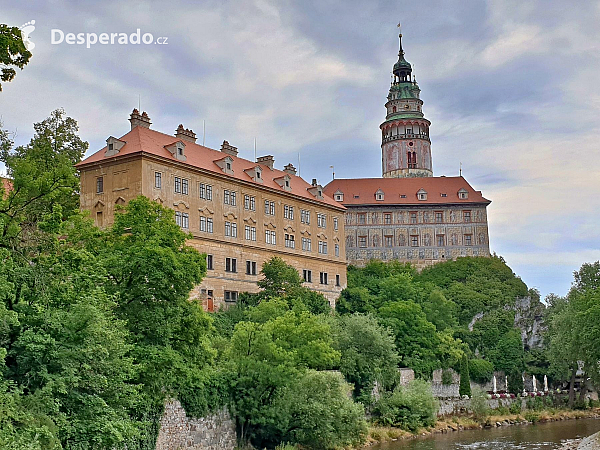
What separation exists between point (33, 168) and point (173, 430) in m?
11.6

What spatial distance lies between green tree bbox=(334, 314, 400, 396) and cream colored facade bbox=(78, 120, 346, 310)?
9.63 m

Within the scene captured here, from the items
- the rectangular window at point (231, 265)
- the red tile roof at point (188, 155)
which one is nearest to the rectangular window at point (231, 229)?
the rectangular window at point (231, 265)

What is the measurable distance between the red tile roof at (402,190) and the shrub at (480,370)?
77.6 feet

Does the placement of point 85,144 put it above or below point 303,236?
above

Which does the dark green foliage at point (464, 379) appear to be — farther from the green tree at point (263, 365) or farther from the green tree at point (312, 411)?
the green tree at point (263, 365)

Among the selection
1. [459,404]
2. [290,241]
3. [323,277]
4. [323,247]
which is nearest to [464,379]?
[459,404]

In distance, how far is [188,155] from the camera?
4688cm

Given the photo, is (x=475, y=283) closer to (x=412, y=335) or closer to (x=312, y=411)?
(x=412, y=335)

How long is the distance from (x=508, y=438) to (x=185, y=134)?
94.9 feet

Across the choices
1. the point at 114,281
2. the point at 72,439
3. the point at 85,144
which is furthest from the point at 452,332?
the point at 72,439

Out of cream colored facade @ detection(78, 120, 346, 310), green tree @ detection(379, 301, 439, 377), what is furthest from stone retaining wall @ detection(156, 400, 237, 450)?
green tree @ detection(379, 301, 439, 377)

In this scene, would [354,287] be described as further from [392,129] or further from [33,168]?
[33,168]

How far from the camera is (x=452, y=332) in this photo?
180 feet

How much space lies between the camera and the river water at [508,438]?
34906 millimetres
